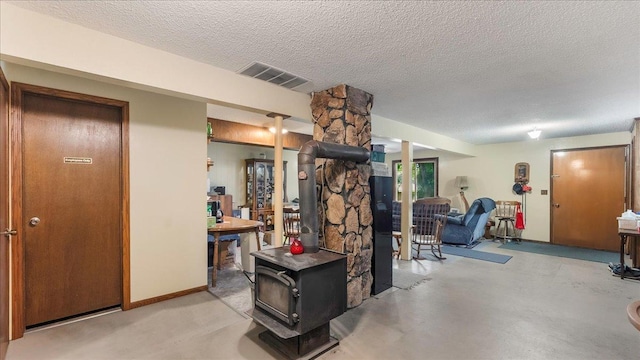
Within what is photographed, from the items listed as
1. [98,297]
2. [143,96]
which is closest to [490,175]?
[143,96]

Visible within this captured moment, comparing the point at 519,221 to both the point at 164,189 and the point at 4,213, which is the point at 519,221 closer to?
the point at 164,189

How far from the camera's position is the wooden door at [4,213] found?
208cm

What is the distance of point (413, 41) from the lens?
7.04ft

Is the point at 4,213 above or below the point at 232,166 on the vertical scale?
below

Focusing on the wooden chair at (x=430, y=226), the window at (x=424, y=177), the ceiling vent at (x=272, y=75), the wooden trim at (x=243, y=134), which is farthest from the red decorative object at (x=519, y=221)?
the ceiling vent at (x=272, y=75)

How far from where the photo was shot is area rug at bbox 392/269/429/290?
3768 millimetres

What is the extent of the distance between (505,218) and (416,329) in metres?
5.25

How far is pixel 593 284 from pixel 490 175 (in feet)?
12.4

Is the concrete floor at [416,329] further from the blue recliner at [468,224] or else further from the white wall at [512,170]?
the white wall at [512,170]

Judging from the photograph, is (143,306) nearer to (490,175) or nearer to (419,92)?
(419,92)

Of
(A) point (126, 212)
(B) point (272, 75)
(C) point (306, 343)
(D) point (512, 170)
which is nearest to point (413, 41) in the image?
(B) point (272, 75)

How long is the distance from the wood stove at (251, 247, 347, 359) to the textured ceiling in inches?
65.3

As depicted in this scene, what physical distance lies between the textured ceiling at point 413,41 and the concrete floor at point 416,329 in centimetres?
235

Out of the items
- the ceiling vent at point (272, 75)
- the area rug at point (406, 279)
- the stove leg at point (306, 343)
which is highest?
the ceiling vent at point (272, 75)
